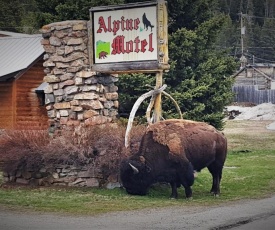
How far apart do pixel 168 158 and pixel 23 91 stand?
1068 cm

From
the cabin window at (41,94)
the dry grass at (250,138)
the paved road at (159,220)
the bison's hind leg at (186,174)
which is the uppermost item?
the cabin window at (41,94)

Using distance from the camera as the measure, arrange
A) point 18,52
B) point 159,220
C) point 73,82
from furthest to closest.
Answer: point 18,52
point 73,82
point 159,220

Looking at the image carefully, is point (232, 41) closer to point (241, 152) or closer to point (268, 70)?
point (268, 70)

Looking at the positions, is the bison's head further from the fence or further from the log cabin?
the fence

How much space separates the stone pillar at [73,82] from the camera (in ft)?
61.0

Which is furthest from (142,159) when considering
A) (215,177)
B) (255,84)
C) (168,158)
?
(255,84)

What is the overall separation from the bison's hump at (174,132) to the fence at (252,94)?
173 ft

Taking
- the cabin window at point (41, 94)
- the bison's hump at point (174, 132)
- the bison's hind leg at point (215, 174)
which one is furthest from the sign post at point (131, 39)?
the cabin window at point (41, 94)

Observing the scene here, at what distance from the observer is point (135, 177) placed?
16.6 m

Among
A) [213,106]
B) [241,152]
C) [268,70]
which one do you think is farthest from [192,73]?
[268,70]

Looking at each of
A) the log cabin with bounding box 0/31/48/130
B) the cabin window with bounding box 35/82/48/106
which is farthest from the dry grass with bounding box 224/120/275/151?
the log cabin with bounding box 0/31/48/130

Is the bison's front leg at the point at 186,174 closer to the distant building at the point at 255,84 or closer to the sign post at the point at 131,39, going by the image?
the sign post at the point at 131,39

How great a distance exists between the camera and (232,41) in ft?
273

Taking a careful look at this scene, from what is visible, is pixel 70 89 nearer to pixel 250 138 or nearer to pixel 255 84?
pixel 250 138
